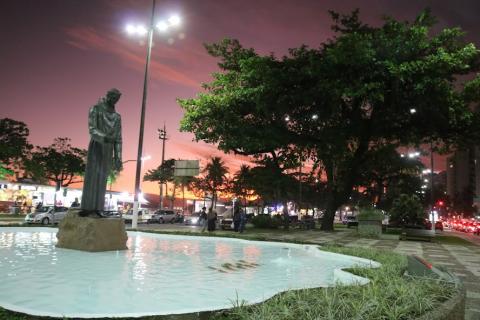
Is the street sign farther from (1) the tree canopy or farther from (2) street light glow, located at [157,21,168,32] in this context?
(1) the tree canopy

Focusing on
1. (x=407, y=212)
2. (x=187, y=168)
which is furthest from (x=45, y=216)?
(x=407, y=212)

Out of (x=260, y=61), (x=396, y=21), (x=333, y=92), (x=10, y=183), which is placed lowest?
(x=10, y=183)

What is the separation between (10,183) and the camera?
54.2m

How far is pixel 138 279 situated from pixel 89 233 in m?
4.03

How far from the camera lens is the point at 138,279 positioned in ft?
23.5

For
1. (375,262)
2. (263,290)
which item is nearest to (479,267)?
(375,262)

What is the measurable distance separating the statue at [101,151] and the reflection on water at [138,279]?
4.53ft

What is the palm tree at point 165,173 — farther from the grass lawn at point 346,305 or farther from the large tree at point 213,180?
the grass lawn at point 346,305

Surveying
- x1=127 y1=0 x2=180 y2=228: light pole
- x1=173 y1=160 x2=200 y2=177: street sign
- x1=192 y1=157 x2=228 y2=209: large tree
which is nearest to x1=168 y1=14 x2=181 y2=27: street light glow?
x1=127 y1=0 x2=180 y2=228: light pole

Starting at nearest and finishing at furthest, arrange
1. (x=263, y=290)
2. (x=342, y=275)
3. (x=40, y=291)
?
(x=40, y=291), (x=263, y=290), (x=342, y=275)

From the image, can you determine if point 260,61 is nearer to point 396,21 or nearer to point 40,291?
point 396,21

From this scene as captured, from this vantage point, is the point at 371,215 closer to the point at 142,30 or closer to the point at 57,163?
the point at 142,30

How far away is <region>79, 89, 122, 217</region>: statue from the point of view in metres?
11.1

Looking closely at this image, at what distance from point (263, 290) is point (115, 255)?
4.88m
